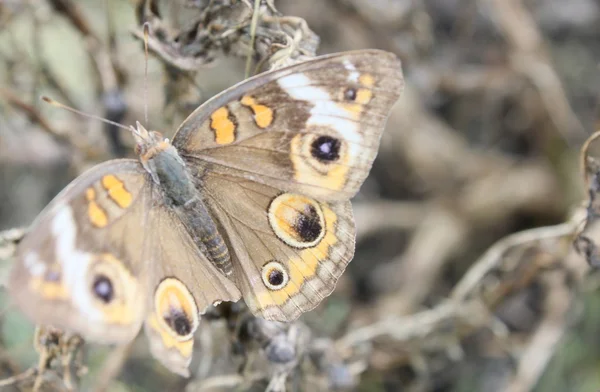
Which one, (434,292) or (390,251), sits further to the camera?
(390,251)

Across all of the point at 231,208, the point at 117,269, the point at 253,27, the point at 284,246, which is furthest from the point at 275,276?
the point at 253,27

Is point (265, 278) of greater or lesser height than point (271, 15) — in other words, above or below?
below

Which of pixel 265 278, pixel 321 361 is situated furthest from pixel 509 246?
pixel 265 278

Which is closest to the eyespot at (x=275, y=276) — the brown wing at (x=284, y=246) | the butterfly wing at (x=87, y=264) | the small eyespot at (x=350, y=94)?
the brown wing at (x=284, y=246)

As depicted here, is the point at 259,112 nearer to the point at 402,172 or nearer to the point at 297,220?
the point at 297,220

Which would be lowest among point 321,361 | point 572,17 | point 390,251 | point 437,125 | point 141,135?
point 321,361

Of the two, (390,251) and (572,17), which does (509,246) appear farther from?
(572,17)

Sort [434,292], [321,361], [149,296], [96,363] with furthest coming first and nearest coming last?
[434,292], [96,363], [321,361], [149,296]
